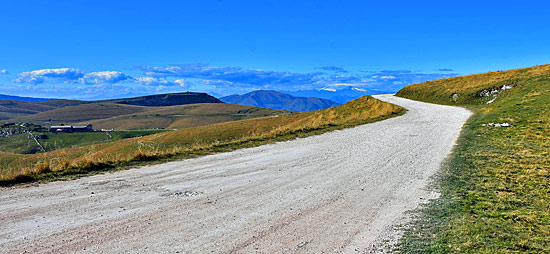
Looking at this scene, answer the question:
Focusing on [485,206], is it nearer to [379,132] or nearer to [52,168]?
[52,168]

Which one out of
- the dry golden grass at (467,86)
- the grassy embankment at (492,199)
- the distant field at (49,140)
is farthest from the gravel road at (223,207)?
the distant field at (49,140)

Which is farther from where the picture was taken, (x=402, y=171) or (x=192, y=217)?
(x=402, y=171)

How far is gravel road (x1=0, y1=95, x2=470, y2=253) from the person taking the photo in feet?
16.2

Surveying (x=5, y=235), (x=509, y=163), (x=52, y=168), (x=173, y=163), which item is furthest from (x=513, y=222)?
(x=52, y=168)

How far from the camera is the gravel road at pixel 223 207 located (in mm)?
4930

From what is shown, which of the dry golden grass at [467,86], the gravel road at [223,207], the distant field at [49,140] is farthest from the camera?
the distant field at [49,140]

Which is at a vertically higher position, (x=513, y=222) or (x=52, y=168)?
(x=52, y=168)

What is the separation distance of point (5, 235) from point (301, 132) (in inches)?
611

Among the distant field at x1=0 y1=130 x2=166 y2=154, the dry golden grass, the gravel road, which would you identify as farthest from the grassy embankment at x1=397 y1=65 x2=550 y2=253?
the distant field at x1=0 y1=130 x2=166 y2=154

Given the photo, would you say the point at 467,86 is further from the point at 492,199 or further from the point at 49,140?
the point at 49,140

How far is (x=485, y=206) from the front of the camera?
21.3ft

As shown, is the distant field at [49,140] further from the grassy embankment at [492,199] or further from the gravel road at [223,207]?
the grassy embankment at [492,199]

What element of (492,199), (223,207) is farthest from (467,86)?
(223,207)

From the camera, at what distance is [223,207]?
6.53 m
